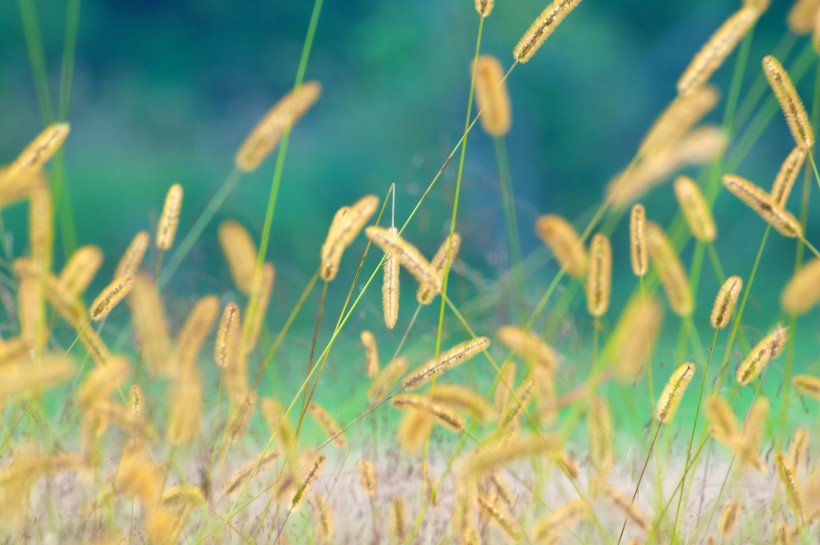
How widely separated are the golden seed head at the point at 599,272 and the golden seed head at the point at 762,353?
253 millimetres

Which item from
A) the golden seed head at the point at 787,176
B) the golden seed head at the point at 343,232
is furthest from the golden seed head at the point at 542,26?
the golden seed head at the point at 787,176

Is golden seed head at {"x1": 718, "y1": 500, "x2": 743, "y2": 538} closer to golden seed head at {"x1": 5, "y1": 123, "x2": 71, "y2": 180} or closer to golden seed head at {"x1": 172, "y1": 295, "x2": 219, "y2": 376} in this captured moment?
golden seed head at {"x1": 172, "y1": 295, "x2": 219, "y2": 376}

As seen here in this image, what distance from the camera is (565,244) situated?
1.58m

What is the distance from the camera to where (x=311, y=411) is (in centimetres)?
188

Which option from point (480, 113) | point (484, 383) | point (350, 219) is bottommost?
point (350, 219)

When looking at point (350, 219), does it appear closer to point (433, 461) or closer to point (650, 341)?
point (650, 341)

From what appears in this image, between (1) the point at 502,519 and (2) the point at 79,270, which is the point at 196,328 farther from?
(1) the point at 502,519

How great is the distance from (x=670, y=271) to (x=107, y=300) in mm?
848

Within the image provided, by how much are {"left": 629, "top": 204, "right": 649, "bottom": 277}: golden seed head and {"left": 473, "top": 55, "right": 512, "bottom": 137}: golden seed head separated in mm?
253

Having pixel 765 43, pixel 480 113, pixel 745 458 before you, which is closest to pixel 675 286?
pixel 745 458

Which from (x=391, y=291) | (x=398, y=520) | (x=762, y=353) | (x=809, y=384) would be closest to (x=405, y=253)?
(x=391, y=291)

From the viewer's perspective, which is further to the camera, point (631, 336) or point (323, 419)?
point (323, 419)

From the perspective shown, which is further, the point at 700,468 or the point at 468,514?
the point at 700,468

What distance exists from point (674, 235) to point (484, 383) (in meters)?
2.30
